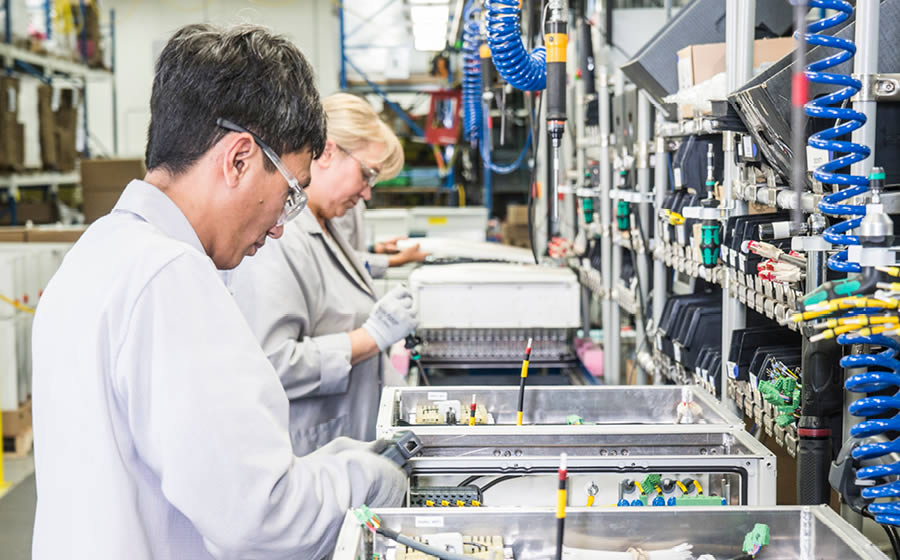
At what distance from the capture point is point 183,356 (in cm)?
115

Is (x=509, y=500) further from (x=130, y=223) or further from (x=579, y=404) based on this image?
(x=130, y=223)

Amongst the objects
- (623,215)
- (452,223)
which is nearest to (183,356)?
(623,215)

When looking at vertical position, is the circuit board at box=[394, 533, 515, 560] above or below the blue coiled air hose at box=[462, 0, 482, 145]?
below

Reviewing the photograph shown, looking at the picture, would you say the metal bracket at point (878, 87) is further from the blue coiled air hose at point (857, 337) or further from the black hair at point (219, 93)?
the black hair at point (219, 93)

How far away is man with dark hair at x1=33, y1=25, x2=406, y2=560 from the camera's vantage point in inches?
45.5

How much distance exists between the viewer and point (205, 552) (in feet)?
4.25

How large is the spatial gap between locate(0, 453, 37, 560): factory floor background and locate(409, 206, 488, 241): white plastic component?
278 centimetres

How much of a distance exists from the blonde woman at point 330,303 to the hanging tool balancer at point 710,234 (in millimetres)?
820

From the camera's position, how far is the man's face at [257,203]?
51.1 inches

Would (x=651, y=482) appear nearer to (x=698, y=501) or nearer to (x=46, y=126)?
(x=698, y=501)

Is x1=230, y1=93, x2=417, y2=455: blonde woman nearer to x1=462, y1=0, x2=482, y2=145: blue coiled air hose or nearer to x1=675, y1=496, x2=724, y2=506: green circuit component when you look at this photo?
x1=675, y1=496, x2=724, y2=506: green circuit component

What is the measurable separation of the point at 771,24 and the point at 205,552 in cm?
230

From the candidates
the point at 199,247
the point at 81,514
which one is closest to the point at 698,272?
the point at 199,247

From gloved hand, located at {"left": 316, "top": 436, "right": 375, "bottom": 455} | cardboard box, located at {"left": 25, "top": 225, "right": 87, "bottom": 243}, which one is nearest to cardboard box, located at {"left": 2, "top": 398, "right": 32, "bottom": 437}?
cardboard box, located at {"left": 25, "top": 225, "right": 87, "bottom": 243}
